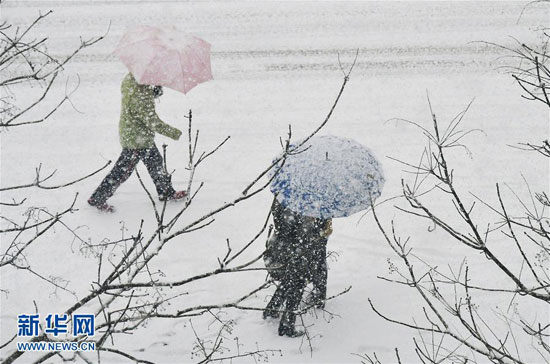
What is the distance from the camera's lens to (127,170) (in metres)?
5.94

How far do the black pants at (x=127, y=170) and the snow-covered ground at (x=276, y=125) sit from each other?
0.31 m

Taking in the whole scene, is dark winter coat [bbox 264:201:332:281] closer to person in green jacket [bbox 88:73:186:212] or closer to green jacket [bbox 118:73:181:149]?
person in green jacket [bbox 88:73:186:212]

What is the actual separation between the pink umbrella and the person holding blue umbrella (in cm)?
177

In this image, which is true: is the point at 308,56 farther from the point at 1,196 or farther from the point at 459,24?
the point at 1,196

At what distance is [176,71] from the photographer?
535cm

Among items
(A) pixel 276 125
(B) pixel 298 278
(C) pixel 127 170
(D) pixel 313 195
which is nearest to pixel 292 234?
(B) pixel 298 278

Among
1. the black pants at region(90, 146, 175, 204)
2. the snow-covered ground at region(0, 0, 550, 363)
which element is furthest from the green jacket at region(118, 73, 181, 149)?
the snow-covered ground at region(0, 0, 550, 363)

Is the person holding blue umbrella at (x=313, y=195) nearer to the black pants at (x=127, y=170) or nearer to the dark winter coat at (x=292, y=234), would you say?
the dark winter coat at (x=292, y=234)

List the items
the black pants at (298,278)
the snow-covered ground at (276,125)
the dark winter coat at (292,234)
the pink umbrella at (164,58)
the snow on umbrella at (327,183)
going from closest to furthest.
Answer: the snow on umbrella at (327,183) < the dark winter coat at (292,234) < the black pants at (298,278) < the snow-covered ground at (276,125) < the pink umbrella at (164,58)

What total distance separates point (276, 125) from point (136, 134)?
2.51 metres

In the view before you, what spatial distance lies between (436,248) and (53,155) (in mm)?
4822

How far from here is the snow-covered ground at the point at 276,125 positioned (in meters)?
5.15

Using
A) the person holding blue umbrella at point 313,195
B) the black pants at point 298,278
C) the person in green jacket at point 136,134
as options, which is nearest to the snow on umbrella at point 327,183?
the person holding blue umbrella at point 313,195

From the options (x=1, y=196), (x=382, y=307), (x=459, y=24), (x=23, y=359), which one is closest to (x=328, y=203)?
(x=382, y=307)
